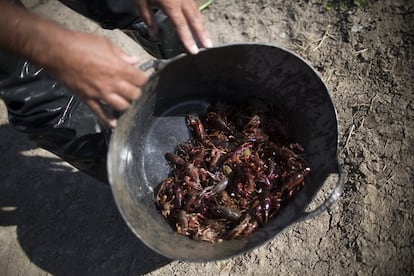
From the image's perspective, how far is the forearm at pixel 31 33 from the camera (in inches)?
70.9

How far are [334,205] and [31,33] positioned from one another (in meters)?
2.32

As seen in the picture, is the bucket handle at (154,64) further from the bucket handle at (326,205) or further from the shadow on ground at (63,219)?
the shadow on ground at (63,219)

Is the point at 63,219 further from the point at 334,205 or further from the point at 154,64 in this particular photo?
the point at 334,205

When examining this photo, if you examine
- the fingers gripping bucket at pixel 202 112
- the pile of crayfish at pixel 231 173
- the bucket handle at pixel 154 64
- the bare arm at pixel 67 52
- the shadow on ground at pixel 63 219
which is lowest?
the shadow on ground at pixel 63 219

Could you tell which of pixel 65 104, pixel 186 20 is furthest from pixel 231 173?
pixel 65 104

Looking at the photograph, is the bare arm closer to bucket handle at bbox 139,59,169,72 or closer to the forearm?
the forearm

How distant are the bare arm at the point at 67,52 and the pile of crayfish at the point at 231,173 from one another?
1.09m

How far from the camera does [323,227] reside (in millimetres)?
2922

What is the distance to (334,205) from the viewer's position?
117 inches

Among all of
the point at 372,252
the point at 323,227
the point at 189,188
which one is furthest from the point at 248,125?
the point at 372,252

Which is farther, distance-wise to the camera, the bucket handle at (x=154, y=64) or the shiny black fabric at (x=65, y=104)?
the shiny black fabric at (x=65, y=104)

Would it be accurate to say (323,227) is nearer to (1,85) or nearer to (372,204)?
(372,204)

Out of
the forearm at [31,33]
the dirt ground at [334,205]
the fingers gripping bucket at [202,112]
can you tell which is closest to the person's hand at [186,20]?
the fingers gripping bucket at [202,112]

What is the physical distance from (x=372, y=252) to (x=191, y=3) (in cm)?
205
